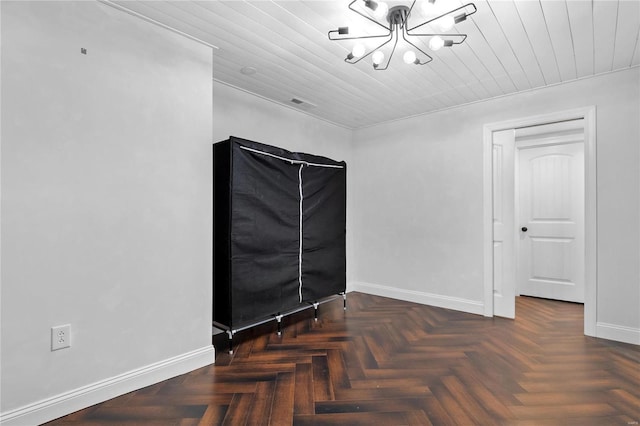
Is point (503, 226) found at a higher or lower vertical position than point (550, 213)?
lower

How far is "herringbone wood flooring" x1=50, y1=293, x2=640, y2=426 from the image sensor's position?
175 centimetres

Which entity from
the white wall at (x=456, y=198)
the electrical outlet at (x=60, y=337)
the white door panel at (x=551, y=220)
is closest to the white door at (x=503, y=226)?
the white wall at (x=456, y=198)

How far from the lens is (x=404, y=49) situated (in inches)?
99.5

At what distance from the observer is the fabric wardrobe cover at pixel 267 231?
2.51 metres

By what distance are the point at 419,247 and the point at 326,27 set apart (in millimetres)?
2765

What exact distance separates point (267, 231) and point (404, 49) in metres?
1.81

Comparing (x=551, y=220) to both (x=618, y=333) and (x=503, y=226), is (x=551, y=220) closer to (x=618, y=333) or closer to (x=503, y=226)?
(x=503, y=226)

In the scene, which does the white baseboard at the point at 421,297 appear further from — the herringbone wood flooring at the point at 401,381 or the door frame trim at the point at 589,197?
the door frame trim at the point at 589,197

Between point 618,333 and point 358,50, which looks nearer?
point 358,50

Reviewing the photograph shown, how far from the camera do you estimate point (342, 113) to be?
3984 mm

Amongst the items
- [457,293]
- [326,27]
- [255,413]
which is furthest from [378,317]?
[326,27]

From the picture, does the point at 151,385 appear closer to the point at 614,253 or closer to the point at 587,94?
the point at 614,253

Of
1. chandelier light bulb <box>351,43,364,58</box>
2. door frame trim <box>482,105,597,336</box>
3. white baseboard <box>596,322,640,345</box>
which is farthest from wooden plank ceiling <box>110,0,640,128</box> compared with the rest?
white baseboard <box>596,322,640,345</box>

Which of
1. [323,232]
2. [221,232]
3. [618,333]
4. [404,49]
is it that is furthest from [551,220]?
[221,232]
